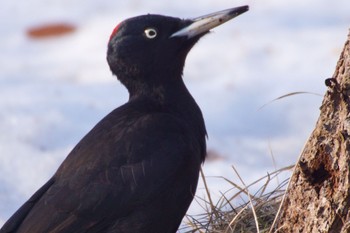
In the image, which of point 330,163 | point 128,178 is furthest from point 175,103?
point 330,163

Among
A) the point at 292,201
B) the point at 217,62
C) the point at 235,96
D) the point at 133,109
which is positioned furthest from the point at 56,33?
the point at 292,201

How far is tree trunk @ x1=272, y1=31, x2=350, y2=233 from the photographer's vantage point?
5.61 m

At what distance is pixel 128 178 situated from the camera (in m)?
6.56

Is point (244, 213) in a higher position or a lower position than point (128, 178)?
lower

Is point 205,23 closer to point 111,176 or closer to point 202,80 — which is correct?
point 111,176

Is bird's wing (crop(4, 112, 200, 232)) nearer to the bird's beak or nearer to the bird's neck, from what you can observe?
the bird's neck

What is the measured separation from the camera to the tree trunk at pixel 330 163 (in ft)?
18.4

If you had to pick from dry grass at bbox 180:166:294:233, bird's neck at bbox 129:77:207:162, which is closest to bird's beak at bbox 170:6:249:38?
bird's neck at bbox 129:77:207:162

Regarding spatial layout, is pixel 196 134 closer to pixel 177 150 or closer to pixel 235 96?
pixel 177 150

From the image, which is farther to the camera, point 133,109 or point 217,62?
point 217,62

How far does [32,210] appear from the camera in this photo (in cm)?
661

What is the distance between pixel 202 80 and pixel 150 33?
4493mm

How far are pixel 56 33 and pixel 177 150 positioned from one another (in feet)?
22.6

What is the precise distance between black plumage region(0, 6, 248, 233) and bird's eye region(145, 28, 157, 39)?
14.8 inches
